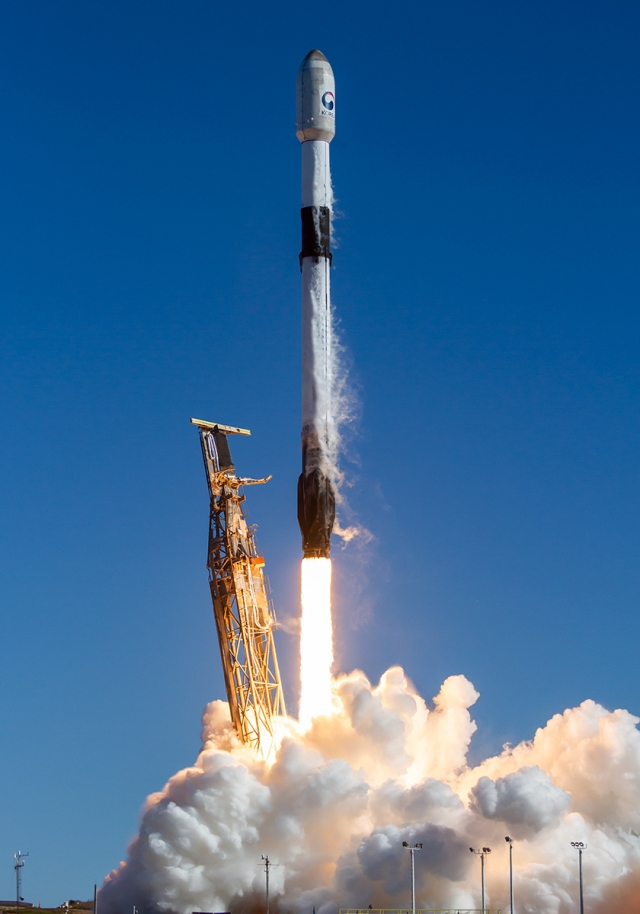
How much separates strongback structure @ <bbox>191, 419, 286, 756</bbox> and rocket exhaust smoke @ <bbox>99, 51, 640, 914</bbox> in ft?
4.66

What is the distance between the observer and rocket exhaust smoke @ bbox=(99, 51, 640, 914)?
78.9m

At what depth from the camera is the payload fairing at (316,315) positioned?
3206 inches

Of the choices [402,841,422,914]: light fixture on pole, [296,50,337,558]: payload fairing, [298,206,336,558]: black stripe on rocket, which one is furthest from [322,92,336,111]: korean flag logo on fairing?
[402,841,422,914]: light fixture on pole

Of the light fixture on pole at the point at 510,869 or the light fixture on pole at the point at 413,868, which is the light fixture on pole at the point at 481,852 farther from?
the light fixture on pole at the point at 413,868

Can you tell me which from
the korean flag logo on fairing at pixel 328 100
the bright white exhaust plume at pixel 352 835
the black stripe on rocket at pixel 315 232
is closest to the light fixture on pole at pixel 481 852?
the bright white exhaust plume at pixel 352 835

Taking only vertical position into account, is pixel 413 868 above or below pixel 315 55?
below

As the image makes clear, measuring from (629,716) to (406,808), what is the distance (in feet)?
44.0

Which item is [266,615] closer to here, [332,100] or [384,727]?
[384,727]

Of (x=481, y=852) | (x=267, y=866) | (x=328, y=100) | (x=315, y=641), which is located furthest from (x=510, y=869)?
(x=328, y=100)

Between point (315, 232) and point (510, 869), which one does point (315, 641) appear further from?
point (315, 232)

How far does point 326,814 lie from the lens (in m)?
80.6

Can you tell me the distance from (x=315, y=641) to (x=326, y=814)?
325 inches

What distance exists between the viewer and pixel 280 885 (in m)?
80.1

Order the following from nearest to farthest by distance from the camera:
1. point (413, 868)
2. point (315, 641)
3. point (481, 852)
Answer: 1. point (413, 868)
2. point (481, 852)
3. point (315, 641)
